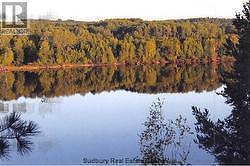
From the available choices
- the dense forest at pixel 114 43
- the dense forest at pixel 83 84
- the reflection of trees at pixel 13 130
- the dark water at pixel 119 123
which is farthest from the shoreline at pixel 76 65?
the reflection of trees at pixel 13 130

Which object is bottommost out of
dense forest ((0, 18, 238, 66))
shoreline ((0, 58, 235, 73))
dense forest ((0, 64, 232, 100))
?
dense forest ((0, 64, 232, 100))

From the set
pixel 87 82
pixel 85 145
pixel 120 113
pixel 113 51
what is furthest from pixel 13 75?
pixel 85 145

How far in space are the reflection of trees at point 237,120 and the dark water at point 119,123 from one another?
18 mm

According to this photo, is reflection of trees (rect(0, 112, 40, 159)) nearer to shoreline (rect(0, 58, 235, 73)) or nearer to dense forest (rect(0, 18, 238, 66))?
shoreline (rect(0, 58, 235, 73))

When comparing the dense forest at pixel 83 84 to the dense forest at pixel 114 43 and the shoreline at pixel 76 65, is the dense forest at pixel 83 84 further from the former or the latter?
the dense forest at pixel 114 43

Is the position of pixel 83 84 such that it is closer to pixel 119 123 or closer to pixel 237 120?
pixel 119 123

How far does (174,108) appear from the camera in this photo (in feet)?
69.7

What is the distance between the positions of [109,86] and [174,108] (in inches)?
665

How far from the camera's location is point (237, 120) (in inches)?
312

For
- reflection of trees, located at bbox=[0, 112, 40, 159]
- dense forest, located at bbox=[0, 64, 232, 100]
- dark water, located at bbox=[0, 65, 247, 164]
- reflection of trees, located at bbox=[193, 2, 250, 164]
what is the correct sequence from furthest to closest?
dense forest, located at bbox=[0, 64, 232, 100]
reflection of trees, located at bbox=[193, 2, 250, 164]
dark water, located at bbox=[0, 65, 247, 164]
reflection of trees, located at bbox=[0, 112, 40, 159]

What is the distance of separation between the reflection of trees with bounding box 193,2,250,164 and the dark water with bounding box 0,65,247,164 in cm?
2

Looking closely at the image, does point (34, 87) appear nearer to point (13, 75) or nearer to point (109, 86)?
point (109, 86)

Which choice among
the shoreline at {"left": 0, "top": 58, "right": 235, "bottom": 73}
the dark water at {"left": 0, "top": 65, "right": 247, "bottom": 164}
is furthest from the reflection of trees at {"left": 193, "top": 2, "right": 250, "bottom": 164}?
the shoreline at {"left": 0, "top": 58, "right": 235, "bottom": 73}

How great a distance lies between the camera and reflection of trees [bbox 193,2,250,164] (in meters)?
7.56
